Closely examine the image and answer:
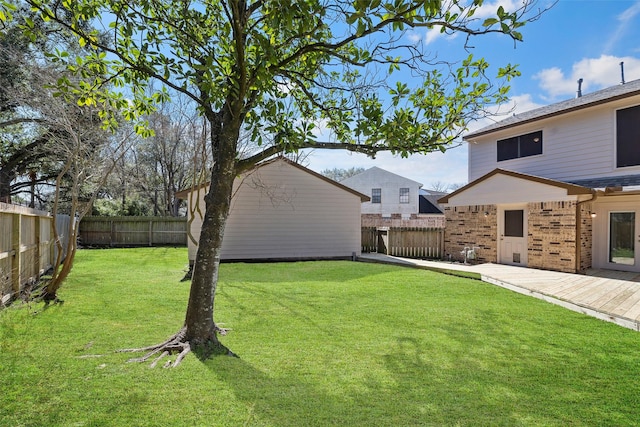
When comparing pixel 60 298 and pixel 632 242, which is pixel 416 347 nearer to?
pixel 60 298

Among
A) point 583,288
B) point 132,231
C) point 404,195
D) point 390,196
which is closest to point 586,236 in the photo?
point 583,288

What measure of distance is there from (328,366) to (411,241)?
11.2 meters

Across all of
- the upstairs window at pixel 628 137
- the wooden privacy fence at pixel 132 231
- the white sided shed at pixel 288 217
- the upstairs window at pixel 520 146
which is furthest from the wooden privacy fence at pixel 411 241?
the wooden privacy fence at pixel 132 231

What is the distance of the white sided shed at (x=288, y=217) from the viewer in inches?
503

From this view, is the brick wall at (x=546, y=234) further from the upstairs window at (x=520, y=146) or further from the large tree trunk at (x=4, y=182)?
the large tree trunk at (x=4, y=182)

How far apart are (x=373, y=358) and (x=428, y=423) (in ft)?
4.27

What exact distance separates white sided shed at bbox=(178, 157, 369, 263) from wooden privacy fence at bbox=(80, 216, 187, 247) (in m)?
7.93

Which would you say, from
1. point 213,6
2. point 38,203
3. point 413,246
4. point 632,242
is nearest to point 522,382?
point 213,6

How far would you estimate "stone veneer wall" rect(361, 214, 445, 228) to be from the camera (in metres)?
25.0

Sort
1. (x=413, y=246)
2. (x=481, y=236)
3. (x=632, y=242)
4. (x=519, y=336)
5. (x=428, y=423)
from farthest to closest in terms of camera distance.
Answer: (x=413, y=246) → (x=481, y=236) → (x=632, y=242) → (x=519, y=336) → (x=428, y=423)

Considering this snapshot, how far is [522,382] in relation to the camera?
3254mm

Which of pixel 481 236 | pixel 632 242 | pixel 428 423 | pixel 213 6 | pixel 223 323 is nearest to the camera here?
pixel 428 423

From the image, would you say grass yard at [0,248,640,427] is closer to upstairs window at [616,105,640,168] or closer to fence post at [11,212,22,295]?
fence post at [11,212,22,295]

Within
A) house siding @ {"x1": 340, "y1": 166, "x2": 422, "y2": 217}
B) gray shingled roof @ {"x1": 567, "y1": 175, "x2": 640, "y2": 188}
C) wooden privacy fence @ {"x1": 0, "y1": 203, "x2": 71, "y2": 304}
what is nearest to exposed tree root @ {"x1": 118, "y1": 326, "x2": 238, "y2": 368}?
wooden privacy fence @ {"x1": 0, "y1": 203, "x2": 71, "y2": 304}
